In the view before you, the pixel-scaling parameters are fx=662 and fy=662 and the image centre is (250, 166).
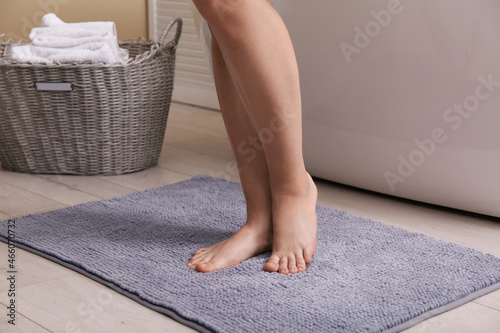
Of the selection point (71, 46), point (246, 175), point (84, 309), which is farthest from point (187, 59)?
point (84, 309)

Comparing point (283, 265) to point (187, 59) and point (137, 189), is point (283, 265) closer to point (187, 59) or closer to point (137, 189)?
point (137, 189)

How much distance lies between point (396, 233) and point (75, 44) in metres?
1.05

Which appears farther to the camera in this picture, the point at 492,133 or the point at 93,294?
the point at 492,133

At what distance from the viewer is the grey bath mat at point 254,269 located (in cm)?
102

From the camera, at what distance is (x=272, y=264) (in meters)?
1.19

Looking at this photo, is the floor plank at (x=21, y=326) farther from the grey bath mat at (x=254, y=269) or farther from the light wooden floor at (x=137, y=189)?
the grey bath mat at (x=254, y=269)

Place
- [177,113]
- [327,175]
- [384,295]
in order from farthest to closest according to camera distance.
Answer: [177,113], [327,175], [384,295]

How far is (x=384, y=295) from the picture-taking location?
110 centimetres

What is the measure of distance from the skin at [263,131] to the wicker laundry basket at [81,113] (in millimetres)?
648

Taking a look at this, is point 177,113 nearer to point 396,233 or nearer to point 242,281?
point 396,233

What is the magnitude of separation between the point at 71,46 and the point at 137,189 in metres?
0.46

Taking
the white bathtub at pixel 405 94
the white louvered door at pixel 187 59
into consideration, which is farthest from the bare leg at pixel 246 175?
the white louvered door at pixel 187 59

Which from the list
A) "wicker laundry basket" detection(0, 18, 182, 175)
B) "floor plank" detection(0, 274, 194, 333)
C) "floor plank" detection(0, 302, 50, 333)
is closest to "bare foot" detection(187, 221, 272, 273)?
"floor plank" detection(0, 274, 194, 333)

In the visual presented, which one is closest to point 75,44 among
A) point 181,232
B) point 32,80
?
point 32,80
